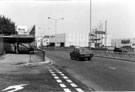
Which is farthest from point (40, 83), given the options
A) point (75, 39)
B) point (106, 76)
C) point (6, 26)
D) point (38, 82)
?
point (75, 39)

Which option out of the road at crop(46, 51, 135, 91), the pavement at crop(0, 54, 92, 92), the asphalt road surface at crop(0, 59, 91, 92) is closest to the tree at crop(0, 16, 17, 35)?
the road at crop(46, 51, 135, 91)

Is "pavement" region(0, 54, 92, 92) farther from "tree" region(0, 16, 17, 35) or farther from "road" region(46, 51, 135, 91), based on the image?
"tree" region(0, 16, 17, 35)

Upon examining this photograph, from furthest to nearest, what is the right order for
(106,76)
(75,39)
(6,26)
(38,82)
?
(75,39)
(6,26)
(106,76)
(38,82)

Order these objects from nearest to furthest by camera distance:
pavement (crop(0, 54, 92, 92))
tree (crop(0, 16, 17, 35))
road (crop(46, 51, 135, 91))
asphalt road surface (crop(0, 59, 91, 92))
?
asphalt road surface (crop(0, 59, 91, 92)) → pavement (crop(0, 54, 92, 92)) → road (crop(46, 51, 135, 91)) → tree (crop(0, 16, 17, 35))

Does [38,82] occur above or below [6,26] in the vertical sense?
below

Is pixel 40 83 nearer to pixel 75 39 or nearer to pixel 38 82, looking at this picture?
pixel 38 82

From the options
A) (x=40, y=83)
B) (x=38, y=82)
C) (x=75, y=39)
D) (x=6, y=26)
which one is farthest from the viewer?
(x=75, y=39)

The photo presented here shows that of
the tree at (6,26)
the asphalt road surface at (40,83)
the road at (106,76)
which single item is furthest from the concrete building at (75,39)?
the asphalt road surface at (40,83)

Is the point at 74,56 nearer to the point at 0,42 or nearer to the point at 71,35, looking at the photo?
the point at 0,42

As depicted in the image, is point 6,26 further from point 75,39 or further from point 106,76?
point 75,39

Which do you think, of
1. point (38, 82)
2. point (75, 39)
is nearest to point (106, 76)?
point (38, 82)

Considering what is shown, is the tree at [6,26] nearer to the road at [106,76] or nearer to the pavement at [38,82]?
the road at [106,76]

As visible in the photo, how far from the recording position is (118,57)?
38.2m

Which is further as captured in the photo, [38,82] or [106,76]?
[106,76]
